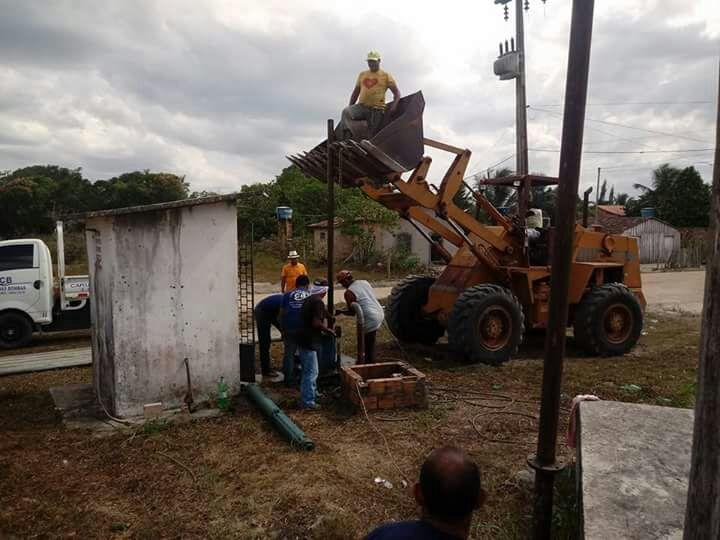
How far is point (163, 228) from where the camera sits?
6.09m

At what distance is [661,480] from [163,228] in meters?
5.09

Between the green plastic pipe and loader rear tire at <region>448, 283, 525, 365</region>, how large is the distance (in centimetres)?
297

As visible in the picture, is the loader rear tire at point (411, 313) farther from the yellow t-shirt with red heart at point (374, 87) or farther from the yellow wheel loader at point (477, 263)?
the yellow t-shirt with red heart at point (374, 87)

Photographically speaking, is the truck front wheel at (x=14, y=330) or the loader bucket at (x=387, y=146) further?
the truck front wheel at (x=14, y=330)

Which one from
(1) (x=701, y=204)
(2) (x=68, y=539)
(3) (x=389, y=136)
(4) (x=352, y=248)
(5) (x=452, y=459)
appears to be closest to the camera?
Result: (5) (x=452, y=459)

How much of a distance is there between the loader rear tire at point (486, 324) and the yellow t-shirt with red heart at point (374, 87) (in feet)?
9.48

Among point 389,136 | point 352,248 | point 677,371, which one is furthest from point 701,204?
point 389,136

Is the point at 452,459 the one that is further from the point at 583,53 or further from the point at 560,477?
the point at 560,477

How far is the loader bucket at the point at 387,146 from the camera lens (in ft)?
22.6

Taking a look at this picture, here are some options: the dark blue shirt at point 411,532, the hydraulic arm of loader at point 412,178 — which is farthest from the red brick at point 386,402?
the dark blue shirt at point 411,532

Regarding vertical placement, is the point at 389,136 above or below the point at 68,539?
above

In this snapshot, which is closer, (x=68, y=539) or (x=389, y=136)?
(x=68, y=539)

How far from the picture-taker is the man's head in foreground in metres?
1.88

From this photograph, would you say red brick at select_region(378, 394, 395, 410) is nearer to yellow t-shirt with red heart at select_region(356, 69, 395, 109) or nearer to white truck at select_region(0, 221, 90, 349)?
yellow t-shirt with red heart at select_region(356, 69, 395, 109)
